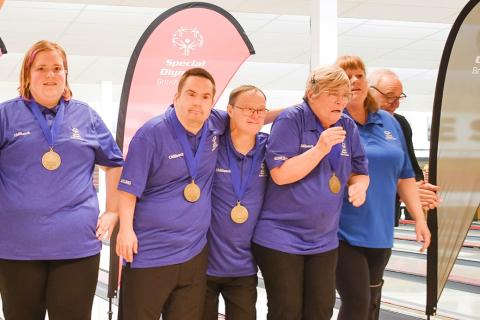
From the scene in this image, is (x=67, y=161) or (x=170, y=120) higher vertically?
(x=170, y=120)

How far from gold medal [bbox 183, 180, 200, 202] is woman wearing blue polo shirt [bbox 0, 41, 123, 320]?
0.37m

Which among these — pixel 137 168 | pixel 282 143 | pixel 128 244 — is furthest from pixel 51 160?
pixel 282 143

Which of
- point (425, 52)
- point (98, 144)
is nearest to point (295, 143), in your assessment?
point (98, 144)

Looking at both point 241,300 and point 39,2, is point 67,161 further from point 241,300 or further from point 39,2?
point 39,2

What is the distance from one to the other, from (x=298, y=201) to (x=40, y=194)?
39.7 inches

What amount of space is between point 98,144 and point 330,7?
386 cm

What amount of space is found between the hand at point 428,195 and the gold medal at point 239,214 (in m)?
1.27

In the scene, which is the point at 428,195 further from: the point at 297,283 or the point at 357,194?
the point at 297,283

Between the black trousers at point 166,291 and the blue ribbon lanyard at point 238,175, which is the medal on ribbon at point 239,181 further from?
the black trousers at point 166,291

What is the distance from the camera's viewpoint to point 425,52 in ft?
28.8

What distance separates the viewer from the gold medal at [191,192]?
2.30m

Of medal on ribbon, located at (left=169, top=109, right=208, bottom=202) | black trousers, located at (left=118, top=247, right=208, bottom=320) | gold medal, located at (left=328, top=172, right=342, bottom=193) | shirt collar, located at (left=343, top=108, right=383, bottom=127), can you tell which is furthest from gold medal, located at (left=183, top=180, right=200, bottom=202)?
shirt collar, located at (left=343, top=108, right=383, bottom=127)

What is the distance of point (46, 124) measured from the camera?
2293 millimetres

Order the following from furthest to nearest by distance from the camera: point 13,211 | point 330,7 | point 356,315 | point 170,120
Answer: point 330,7 < point 356,315 < point 170,120 < point 13,211
